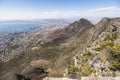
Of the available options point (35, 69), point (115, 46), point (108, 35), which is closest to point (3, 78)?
point (35, 69)

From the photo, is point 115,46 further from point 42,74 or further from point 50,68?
point 50,68

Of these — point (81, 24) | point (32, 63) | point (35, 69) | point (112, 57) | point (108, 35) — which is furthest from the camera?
A: point (81, 24)

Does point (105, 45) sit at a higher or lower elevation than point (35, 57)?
higher

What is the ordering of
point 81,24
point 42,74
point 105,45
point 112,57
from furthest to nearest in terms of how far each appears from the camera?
point 81,24
point 42,74
point 105,45
point 112,57

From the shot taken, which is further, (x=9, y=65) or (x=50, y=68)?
(x=9, y=65)

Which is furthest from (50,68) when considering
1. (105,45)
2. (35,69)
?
(105,45)

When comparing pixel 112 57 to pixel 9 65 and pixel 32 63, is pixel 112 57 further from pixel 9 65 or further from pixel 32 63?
pixel 9 65

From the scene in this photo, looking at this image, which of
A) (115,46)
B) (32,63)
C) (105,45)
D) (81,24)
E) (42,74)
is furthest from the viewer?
(81,24)

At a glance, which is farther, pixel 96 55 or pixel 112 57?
pixel 96 55

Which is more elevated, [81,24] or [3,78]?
[81,24]
